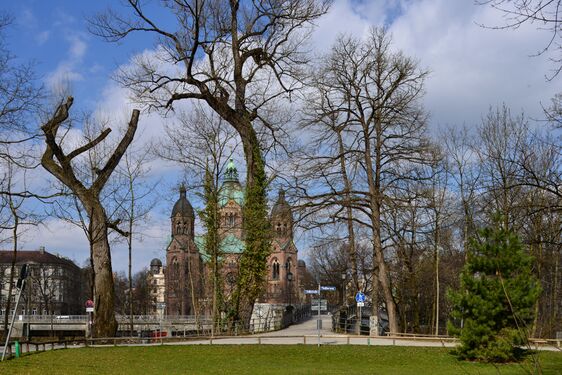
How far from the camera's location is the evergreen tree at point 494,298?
712 inches

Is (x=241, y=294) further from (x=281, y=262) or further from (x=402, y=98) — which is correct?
(x=281, y=262)

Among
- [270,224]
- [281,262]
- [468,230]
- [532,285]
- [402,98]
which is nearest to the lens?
[532,285]

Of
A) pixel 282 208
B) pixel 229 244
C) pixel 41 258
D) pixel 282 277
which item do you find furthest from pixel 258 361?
pixel 41 258

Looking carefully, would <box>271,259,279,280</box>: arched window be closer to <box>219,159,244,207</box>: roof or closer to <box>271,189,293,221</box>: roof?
<box>219,159,244,207</box>: roof

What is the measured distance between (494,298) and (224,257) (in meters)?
20.8

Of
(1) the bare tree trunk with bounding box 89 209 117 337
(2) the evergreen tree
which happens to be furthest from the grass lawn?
(1) the bare tree trunk with bounding box 89 209 117 337

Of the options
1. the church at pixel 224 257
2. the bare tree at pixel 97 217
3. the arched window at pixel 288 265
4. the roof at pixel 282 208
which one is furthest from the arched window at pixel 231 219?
the arched window at pixel 288 265

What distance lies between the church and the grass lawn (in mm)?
7392

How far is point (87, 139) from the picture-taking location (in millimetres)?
31344

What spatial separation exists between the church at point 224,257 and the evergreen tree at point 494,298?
Result: 9.88 m

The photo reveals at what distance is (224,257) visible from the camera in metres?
37.1

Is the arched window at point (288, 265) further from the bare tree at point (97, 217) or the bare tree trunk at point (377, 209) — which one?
the bare tree at point (97, 217)

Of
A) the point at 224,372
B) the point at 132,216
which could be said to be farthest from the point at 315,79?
the point at 224,372

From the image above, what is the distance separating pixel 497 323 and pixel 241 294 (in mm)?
15472
